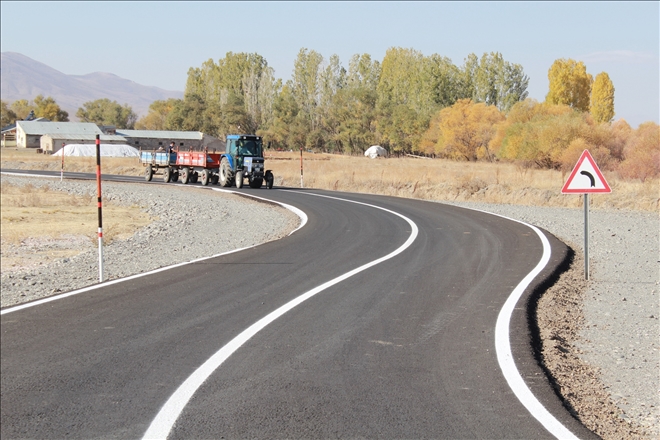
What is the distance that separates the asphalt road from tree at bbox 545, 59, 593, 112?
256 feet

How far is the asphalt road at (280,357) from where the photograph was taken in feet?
16.4

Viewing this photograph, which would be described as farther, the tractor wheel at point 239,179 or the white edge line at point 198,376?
the tractor wheel at point 239,179

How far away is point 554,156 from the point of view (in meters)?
50.7

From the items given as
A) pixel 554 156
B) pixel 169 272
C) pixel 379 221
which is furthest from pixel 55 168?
pixel 169 272

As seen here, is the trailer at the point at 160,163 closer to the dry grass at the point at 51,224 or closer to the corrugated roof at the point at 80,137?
the dry grass at the point at 51,224

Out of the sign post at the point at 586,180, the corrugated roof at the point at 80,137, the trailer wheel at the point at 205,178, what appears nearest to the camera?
the sign post at the point at 586,180

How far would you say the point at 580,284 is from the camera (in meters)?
11.5

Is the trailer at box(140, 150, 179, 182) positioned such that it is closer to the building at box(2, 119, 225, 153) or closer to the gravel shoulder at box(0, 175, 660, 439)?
the gravel shoulder at box(0, 175, 660, 439)

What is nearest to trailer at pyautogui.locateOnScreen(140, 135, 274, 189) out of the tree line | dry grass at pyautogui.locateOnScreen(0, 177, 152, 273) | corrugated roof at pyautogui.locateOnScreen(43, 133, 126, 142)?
dry grass at pyautogui.locateOnScreen(0, 177, 152, 273)

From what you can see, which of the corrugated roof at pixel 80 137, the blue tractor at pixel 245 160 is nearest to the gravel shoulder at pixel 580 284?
the blue tractor at pixel 245 160

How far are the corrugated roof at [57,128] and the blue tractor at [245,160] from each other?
194ft

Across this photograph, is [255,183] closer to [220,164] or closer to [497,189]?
[220,164]

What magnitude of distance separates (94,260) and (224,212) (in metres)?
10.4

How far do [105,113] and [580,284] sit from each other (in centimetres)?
12345
